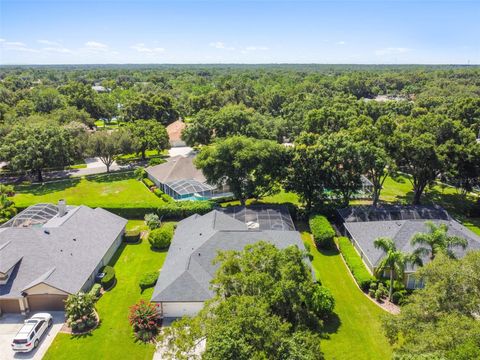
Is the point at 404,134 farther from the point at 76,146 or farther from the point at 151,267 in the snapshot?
the point at 76,146

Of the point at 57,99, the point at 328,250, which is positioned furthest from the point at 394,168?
the point at 57,99

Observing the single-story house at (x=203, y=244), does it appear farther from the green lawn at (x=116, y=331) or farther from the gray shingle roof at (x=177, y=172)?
the gray shingle roof at (x=177, y=172)

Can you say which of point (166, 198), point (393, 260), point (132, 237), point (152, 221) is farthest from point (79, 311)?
point (166, 198)

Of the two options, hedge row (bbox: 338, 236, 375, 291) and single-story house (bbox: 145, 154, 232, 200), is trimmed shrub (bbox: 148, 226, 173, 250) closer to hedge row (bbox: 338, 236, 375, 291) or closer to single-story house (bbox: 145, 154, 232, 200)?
single-story house (bbox: 145, 154, 232, 200)

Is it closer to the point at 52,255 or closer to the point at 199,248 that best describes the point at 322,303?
the point at 199,248

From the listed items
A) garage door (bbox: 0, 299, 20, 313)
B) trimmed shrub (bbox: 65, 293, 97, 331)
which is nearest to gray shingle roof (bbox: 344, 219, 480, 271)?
trimmed shrub (bbox: 65, 293, 97, 331)

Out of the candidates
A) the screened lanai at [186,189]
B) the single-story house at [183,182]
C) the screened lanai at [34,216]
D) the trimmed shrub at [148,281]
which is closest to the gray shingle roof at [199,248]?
the trimmed shrub at [148,281]
